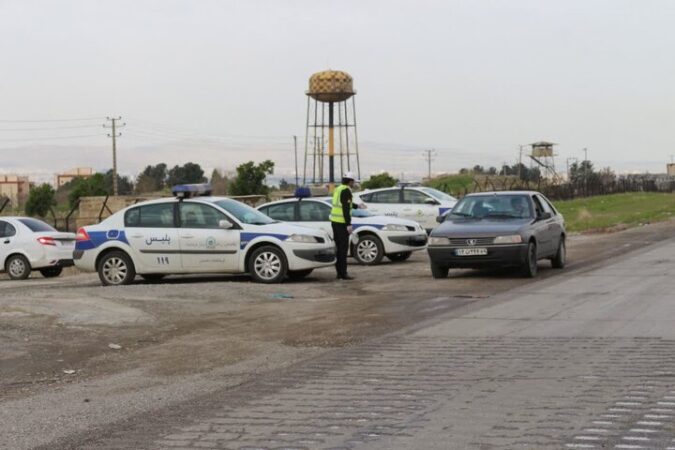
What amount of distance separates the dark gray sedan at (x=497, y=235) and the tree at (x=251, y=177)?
3882 centimetres

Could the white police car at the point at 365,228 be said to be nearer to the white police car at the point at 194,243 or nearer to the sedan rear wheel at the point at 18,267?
the white police car at the point at 194,243

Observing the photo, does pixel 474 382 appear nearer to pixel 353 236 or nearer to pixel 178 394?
pixel 178 394

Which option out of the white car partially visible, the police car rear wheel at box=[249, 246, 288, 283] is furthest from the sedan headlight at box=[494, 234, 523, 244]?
the white car partially visible

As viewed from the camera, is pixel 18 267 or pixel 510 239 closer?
pixel 510 239

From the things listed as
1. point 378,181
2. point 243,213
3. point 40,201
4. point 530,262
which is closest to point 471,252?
point 530,262

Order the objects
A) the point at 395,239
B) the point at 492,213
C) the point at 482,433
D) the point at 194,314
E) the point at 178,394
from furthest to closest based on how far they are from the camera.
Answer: the point at 395,239, the point at 492,213, the point at 194,314, the point at 178,394, the point at 482,433

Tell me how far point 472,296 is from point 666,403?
23.5 feet

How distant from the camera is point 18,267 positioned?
20438 millimetres

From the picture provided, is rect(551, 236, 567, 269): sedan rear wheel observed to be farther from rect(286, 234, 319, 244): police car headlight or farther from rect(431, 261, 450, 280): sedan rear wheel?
rect(286, 234, 319, 244): police car headlight

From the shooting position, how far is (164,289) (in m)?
14.5

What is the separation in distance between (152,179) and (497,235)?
71571 millimetres

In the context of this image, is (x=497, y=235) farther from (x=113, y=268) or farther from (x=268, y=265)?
(x=113, y=268)

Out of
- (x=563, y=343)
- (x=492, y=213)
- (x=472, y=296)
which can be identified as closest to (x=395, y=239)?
(x=492, y=213)

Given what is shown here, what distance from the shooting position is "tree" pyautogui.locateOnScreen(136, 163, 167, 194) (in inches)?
3076
